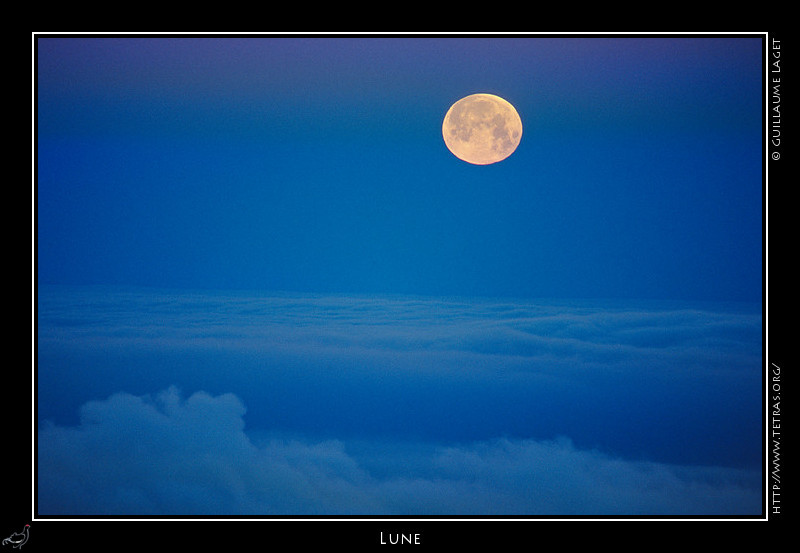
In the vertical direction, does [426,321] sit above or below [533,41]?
below

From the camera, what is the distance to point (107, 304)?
368 cm

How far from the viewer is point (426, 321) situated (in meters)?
3.82
